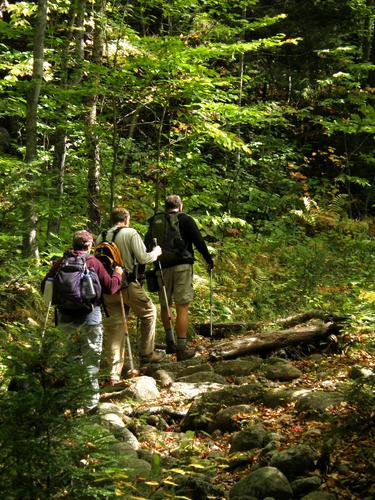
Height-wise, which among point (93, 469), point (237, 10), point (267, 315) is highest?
point (237, 10)

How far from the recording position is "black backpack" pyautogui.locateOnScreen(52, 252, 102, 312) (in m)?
5.60

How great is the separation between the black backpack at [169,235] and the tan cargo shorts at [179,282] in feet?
0.54

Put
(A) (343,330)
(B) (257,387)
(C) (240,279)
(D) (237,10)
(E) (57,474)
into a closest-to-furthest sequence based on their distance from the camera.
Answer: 1. (E) (57,474)
2. (B) (257,387)
3. (A) (343,330)
4. (C) (240,279)
5. (D) (237,10)

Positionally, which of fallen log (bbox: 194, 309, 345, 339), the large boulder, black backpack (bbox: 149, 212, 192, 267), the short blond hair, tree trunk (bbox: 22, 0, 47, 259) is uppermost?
tree trunk (bbox: 22, 0, 47, 259)

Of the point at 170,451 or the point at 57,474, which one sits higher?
the point at 57,474

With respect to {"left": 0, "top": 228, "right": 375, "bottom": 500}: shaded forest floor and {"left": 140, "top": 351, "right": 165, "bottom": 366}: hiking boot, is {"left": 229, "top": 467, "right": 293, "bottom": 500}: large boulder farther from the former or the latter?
{"left": 140, "top": 351, "right": 165, "bottom": 366}: hiking boot

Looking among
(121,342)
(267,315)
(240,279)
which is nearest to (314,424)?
(121,342)

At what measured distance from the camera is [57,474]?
2.80m

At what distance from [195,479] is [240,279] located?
29.5ft

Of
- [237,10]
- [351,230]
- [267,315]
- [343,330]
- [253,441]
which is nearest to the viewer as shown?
[253,441]

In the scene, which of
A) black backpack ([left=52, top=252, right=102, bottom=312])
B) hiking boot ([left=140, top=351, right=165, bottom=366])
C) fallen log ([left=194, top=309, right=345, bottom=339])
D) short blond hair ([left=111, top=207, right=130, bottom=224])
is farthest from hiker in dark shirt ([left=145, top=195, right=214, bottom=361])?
black backpack ([left=52, top=252, right=102, bottom=312])

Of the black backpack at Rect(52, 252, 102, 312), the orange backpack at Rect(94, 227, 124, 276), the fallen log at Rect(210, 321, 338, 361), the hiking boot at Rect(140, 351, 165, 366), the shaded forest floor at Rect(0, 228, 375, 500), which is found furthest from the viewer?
the hiking boot at Rect(140, 351, 165, 366)

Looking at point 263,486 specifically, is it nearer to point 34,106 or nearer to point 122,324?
point 122,324

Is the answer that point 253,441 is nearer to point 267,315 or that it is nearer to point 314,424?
point 314,424
